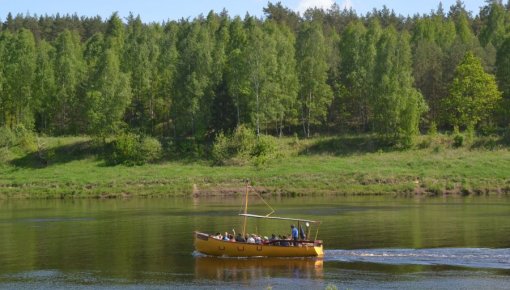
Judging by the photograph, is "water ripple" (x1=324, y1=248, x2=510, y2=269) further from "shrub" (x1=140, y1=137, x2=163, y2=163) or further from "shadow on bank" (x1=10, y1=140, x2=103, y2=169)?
"shadow on bank" (x1=10, y1=140, x2=103, y2=169)

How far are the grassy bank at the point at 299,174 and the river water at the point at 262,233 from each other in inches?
365

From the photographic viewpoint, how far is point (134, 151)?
12431 centimetres

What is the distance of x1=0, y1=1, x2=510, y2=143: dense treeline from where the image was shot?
130 m

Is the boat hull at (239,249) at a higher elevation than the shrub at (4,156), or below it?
below

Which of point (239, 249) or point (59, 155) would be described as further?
point (59, 155)

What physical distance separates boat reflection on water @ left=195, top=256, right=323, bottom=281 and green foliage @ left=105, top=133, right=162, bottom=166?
63150 millimetres

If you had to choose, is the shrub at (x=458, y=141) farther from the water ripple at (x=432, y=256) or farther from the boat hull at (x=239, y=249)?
the boat hull at (x=239, y=249)

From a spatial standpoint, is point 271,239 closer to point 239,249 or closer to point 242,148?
point 239,249

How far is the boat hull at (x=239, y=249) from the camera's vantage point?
6234 centimetres

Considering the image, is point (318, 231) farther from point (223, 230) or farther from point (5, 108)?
point (5, 108)

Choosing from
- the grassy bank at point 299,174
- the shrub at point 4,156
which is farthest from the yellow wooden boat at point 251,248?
the shrub at point 4,156

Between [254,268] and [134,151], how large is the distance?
68674mm

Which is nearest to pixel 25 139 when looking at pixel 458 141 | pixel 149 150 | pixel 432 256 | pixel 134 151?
pixel 134 151

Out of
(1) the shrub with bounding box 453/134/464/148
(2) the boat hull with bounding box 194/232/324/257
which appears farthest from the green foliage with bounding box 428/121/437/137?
(2) the boat hull with bounding box 194/232/324/257
